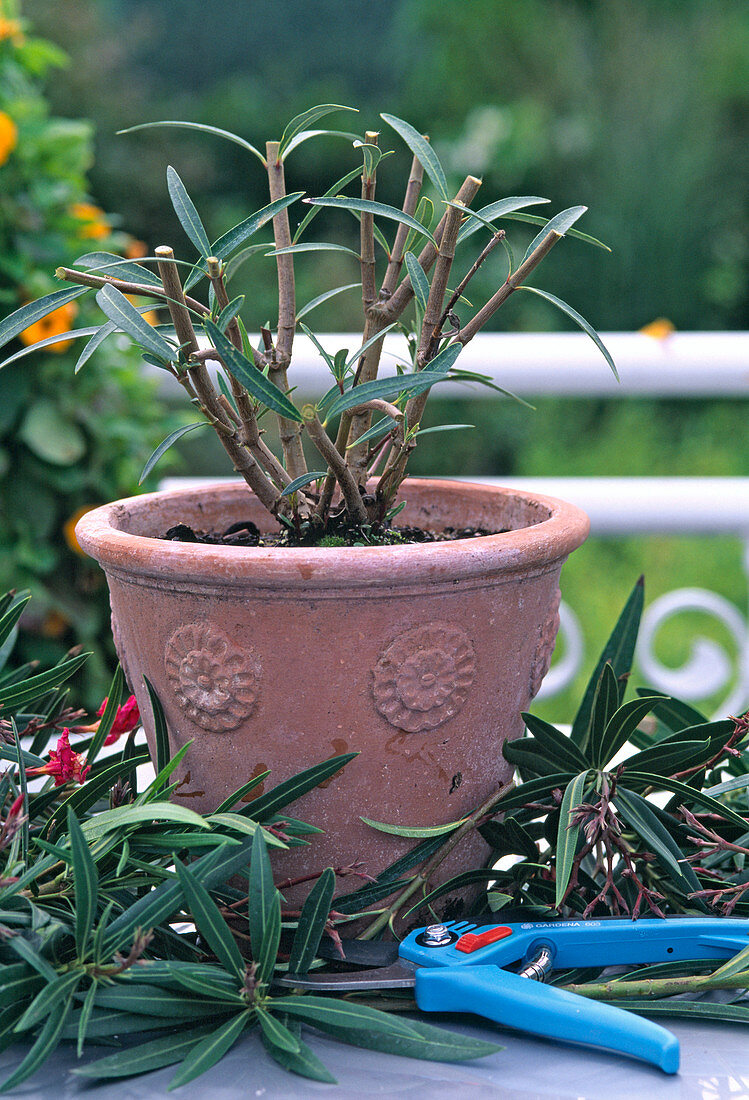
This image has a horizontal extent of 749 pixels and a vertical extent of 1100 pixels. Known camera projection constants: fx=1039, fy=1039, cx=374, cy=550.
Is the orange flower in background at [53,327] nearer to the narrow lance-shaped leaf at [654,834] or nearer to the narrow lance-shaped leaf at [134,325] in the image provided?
the narrow lance-shaped leaf at [134,325]

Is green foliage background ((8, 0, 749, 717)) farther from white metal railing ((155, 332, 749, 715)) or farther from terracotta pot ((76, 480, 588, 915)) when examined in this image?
terracotta pot ((76, 480, 588, 915))

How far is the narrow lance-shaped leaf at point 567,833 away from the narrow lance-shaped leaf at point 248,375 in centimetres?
23

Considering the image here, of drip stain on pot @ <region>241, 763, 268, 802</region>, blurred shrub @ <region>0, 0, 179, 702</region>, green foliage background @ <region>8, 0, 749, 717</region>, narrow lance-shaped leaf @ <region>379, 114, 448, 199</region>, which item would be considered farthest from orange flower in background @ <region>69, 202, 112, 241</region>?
green foliage background @ <region>8, 0, 749, 717</region>

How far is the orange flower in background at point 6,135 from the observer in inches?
47.0

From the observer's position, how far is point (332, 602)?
512 millimetres

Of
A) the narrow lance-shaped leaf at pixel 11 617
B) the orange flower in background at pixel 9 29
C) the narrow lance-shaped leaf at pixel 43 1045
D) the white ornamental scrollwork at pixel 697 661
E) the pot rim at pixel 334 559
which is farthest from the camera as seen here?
the orange flower in background at pixel 9 29

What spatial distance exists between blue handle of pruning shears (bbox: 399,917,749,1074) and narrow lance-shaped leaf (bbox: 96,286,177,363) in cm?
30

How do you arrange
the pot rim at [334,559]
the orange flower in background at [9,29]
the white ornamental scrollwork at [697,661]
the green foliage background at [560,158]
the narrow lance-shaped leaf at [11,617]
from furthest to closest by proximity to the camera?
the green foliage background at [560,158], the orange flower in background at [9,29], the white ornamental scrollwork at [697,661], the narrow lance-shaped leaf at [11,617], the pot rim at [334,559]

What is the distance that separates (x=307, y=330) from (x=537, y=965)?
1.19 feet

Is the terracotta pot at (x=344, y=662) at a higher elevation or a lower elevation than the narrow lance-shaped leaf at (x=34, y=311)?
lower

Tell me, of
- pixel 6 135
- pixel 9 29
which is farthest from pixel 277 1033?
pixel 9 29

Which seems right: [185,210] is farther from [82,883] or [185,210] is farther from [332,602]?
[82,883]

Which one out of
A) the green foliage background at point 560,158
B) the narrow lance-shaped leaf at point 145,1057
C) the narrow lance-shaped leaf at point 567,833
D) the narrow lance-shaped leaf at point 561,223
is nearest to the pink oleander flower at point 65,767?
the narrow lance-shaped leaf at point 145,1057

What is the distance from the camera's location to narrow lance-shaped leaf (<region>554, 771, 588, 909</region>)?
1.57 feet
